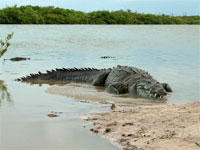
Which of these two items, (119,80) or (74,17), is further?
(74,17)

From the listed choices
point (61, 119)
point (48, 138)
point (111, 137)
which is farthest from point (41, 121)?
point (111, 137)

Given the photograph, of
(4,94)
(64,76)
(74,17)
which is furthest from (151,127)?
(74,17)

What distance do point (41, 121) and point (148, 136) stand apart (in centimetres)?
185

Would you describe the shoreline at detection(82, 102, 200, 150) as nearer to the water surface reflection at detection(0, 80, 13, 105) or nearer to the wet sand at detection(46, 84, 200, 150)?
the wet sand at detection(46, 84, 200, 150)

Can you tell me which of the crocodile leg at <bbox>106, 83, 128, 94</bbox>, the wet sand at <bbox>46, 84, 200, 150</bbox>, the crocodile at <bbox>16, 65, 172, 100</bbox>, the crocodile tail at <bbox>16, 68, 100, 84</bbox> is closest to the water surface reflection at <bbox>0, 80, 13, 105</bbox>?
the crocodile at <bbox>16, 65, 172, 100</bbox>

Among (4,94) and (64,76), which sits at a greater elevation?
(64,76)

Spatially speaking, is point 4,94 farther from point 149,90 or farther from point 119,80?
point 149,90

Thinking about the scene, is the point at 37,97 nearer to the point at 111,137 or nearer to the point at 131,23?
the point at 111,137

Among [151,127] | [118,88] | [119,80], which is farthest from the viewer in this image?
[119,80]

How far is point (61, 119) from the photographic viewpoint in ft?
19.5

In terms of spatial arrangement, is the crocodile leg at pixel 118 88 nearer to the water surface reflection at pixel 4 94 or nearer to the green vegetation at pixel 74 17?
the water surface reflection at pixel 4 94

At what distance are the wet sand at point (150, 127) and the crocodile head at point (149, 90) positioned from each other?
120cm

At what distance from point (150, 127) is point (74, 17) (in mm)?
62681

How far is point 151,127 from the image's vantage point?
5203mm
